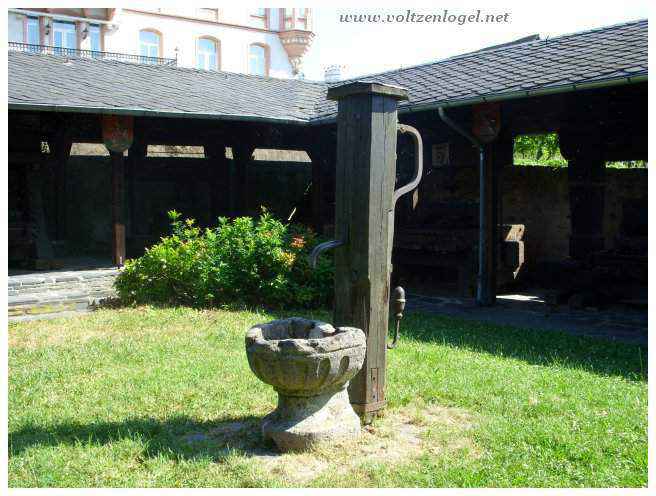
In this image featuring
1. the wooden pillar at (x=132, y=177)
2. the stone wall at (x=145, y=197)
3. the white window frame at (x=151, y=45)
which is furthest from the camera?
the white window frame at (x=151, y=45)

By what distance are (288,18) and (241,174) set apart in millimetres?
30058

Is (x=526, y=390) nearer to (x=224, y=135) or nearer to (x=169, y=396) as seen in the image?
(x=169, y=396)

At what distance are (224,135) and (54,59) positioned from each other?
118 inches

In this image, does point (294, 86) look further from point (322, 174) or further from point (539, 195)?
point (539, 195)

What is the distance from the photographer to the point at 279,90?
44.9 feet

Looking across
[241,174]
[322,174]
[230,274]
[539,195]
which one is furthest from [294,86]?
[230,274]

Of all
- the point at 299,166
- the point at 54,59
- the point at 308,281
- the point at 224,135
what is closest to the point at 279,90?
the point at 224,135

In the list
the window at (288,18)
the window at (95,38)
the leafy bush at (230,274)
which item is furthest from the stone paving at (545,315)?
the window at (288,18)

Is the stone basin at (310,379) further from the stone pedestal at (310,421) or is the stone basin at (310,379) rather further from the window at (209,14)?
the window at (209,14)

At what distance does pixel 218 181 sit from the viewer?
1446 centimetres

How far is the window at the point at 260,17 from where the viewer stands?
40750 millimetres

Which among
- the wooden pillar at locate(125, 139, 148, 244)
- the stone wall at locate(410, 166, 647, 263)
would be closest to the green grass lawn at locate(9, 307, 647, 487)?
the stone wall at locate(410, 166, 647, 263)

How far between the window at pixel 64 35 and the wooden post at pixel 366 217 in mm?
34570

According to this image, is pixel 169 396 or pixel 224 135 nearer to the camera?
pixel 169 396
